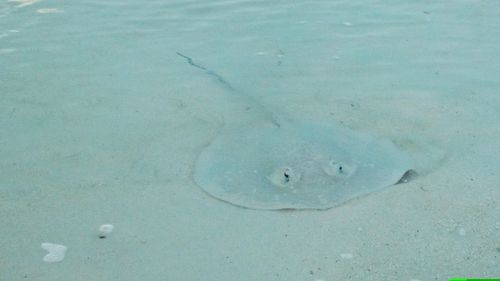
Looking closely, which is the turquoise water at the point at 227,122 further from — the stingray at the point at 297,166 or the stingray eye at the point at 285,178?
the stingray eye at the point at 285,178

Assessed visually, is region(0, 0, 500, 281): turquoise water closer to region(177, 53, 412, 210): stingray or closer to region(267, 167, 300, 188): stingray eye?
region(177, 53, 412, 210): stingray

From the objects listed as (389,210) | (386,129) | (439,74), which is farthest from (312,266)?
(439,74)

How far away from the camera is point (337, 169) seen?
3646 millimetres

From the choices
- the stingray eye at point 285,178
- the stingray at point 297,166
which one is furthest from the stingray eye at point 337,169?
the stingray eye at point 285,178

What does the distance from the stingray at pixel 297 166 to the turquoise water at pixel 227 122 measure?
0.09 metres

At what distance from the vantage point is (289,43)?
6078mm

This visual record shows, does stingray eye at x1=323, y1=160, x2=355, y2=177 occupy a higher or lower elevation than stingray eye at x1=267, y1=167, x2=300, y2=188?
lower

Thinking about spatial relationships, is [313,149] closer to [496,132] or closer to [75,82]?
[496,132]

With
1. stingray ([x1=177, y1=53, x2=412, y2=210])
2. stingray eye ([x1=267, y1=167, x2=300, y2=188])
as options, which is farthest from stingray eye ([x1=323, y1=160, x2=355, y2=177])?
stingray eye ([x1=267, y1=167, x2=300, y2=188])

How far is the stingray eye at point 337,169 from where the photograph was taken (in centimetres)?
364

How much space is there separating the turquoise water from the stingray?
9cm

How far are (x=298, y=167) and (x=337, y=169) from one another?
0.25 metres

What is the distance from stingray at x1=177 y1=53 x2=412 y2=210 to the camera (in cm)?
357

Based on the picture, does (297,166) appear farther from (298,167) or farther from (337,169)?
(337,169)
